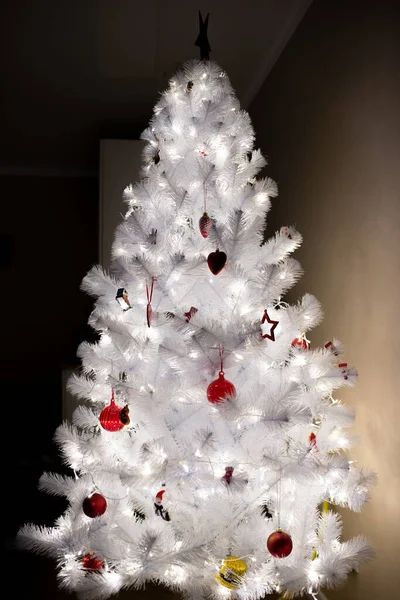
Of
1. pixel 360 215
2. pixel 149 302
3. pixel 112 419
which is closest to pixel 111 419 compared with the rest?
pixel 112 419

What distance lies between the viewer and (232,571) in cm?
130

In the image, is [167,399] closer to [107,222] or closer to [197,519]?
[197,519]

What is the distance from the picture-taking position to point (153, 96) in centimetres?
315

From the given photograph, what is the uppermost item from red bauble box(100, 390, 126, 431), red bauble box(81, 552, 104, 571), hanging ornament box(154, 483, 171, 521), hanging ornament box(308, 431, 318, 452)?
red bauble box(100, 390, 126, 431)

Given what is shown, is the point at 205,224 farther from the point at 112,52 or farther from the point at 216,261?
the point at 112,52

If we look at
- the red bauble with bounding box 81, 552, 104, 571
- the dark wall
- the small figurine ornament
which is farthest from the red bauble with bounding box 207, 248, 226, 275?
the dark wall

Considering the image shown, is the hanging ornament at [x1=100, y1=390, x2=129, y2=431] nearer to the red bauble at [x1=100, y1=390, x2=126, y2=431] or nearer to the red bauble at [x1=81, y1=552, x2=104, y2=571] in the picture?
the red bauble at [x1=100, y1=390, x2=126, y2=431]

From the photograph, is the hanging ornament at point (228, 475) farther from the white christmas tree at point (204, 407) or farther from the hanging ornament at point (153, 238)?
the hanging ornament at point (153, 238)

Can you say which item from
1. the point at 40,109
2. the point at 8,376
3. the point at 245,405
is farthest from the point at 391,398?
the point at 8,376

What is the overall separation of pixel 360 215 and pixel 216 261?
62 cm

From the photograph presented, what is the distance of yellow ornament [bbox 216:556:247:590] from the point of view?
4.25ft

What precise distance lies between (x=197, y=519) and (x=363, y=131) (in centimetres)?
135

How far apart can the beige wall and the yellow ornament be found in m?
0.46

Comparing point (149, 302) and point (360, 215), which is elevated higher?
point (360, 215)
